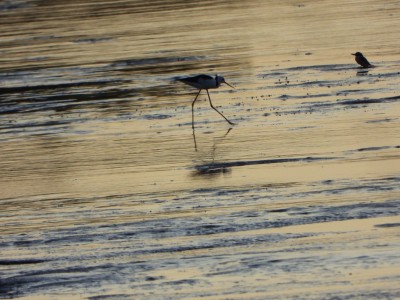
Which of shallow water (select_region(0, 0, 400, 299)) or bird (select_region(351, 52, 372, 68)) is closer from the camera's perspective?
shallow water (select_region(0, 0, 400, 299))

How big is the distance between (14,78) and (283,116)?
9538 millimetres

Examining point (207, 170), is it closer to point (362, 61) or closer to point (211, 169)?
point (211, 169)

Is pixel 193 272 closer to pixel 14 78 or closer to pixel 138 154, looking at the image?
pixel 138 154

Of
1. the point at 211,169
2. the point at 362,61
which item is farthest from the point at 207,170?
the point at 362,61

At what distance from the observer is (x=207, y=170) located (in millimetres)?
14555

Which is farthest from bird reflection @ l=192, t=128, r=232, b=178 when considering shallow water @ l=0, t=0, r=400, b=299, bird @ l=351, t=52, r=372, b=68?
bird @ l=351, t=52, r=372, b=68

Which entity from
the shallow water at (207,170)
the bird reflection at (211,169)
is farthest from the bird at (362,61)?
the bird reflection at (211,169)

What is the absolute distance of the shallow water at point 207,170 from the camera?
1021 cm

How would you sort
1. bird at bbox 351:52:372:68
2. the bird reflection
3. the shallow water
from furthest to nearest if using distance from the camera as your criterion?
bird at bbox 351:52:372:68
the bird reflection
the shallow water

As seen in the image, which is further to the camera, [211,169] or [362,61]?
[362,61]

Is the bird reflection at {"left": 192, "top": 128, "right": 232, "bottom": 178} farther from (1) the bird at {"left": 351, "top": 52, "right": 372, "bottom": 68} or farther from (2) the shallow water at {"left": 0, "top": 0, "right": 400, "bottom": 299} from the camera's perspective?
(1) the bird at {"left": 351, "top": 52, "right": 372, "bottom": 68}

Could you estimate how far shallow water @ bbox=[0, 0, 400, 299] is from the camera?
402 inches

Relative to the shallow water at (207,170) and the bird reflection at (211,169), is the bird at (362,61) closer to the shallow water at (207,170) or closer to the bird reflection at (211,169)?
the shallow water at (207,170)

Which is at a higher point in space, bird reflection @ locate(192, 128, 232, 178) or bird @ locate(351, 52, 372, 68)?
bird @ locate(351, 52, 372, 68)
